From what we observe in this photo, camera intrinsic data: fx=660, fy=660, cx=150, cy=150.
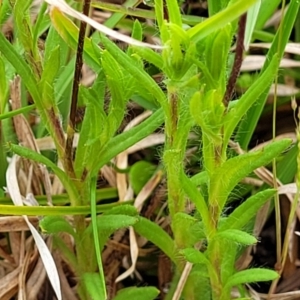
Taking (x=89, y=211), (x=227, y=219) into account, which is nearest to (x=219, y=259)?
(x=227, y=219)

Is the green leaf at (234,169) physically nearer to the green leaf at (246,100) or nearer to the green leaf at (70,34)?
the green leaf at (246,100)

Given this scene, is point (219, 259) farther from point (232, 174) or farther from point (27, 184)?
point (27, 184)

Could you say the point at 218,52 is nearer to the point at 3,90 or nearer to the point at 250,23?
the point at 250,23

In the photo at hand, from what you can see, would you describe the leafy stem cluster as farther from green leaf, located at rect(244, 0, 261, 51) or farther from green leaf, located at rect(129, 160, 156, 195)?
green leaf, located at rect(129, 160, 156, 195)

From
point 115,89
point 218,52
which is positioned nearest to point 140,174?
point 115,89

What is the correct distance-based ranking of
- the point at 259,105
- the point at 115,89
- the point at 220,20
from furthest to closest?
1. the point at 259,105
2. the point at 115,89
3. the point at 220,20

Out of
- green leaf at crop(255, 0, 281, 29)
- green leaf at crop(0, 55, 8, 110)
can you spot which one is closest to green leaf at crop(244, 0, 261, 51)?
green leaf at crop(255, 0, 281, 29)
